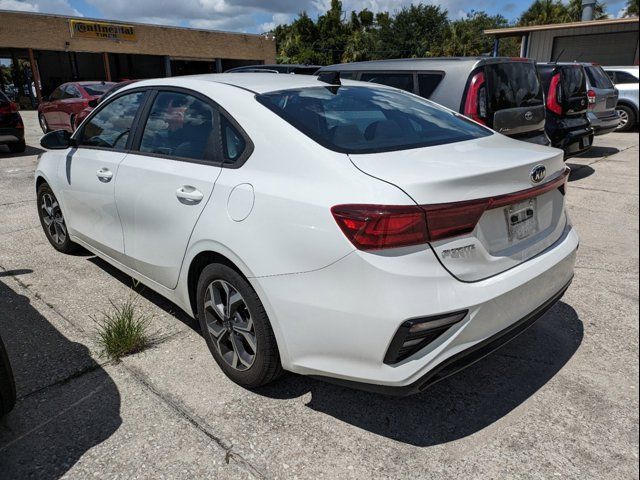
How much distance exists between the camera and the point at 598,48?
24203 millimetres

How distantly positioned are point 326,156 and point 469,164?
66 cm

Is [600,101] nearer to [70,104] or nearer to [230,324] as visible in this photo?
[230,324]

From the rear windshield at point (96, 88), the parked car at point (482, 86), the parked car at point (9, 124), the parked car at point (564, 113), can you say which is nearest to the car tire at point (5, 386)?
the parked car at point (482, 86)

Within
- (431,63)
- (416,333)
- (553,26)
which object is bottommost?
(416,333)

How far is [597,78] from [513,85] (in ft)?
23.3

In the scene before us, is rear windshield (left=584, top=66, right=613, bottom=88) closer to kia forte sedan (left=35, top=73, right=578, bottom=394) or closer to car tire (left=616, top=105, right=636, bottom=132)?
car tire (left=616, top=105, right=636, bottom=132)

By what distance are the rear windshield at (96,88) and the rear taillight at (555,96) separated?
1006 centimetres

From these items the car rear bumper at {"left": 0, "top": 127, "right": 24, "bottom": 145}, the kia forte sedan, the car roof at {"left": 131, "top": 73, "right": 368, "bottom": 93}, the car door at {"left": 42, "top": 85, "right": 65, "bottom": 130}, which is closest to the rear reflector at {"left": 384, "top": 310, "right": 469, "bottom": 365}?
the kia forte sedan

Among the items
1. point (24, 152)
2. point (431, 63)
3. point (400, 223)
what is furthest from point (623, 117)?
point (24, 152)

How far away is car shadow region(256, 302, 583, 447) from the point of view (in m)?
2.52

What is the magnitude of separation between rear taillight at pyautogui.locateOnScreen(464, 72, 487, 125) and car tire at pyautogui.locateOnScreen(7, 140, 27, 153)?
10.5 meters

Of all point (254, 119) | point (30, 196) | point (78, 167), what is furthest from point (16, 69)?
point (254, 119)

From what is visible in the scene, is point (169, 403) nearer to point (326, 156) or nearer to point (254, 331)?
point (254, 331)

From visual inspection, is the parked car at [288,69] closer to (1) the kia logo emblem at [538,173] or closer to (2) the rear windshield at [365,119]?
(2) the rear windshield at [365,119]
